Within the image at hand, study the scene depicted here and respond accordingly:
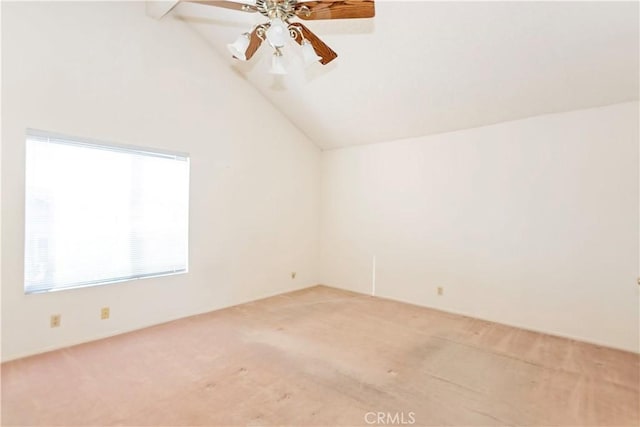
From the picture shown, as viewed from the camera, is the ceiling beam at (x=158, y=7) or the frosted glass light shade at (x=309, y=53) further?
the ceiling beam at (x=158, y=7)

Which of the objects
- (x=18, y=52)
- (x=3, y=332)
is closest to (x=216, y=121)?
(x=18, y=52)

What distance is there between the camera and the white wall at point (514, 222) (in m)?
3.01

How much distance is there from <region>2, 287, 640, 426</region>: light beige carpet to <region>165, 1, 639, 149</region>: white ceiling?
2457 mm

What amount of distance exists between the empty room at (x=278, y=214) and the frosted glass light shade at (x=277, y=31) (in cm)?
2

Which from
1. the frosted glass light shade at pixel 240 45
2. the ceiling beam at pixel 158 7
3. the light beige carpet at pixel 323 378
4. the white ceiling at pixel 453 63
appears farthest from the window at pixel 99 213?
the frosted glass light shade at pixel 240 45

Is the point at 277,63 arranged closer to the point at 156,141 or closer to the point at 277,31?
the point at 277,31

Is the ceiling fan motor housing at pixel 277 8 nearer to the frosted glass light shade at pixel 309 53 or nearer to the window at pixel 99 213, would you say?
the frosted glass light shade at pixel 309 53

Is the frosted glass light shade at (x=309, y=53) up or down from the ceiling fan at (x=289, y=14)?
down

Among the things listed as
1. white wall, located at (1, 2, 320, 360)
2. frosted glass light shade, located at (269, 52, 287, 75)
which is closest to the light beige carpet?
white wall, located at (1, 2, 320, 360)

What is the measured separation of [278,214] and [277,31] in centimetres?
315

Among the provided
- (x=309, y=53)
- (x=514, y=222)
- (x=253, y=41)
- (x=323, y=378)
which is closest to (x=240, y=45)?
(x=253, y=41)

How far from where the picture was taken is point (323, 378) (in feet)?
7.83

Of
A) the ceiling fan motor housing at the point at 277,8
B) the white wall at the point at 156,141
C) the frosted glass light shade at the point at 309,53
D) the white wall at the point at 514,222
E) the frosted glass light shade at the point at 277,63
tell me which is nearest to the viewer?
A: the ceiling fan motor housing at the point at 277,8

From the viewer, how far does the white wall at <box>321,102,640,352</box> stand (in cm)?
301
